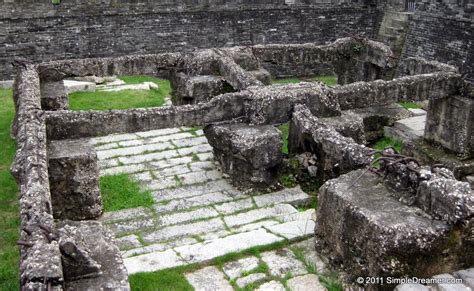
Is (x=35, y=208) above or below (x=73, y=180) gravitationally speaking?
above

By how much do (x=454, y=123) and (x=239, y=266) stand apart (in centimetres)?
540

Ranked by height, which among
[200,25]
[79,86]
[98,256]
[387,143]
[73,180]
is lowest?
[387,143]

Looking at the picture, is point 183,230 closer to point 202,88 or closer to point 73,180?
point 73,180

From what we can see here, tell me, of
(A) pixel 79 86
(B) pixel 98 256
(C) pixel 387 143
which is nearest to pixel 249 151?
(B) pixel 98 256

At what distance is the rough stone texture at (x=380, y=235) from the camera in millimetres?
4227

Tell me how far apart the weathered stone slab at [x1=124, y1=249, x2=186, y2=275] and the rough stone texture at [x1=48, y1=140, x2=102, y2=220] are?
1.28 m

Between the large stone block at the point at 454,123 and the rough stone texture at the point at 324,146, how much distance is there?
3131 mm

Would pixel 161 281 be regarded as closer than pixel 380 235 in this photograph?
No

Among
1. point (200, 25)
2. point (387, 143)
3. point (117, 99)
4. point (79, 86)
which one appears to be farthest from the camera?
point (200, 25)

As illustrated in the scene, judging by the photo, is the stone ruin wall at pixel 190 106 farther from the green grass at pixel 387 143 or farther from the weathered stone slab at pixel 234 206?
the green grass at pixel 387 143

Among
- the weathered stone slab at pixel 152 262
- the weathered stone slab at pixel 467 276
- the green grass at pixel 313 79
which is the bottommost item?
the green grass at pixel 313 79

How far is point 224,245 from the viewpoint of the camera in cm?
546

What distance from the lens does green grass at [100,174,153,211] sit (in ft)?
22.5

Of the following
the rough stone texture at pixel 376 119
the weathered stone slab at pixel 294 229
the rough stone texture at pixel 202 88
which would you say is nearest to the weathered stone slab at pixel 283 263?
the weathered stone slab at pixel 294 229
